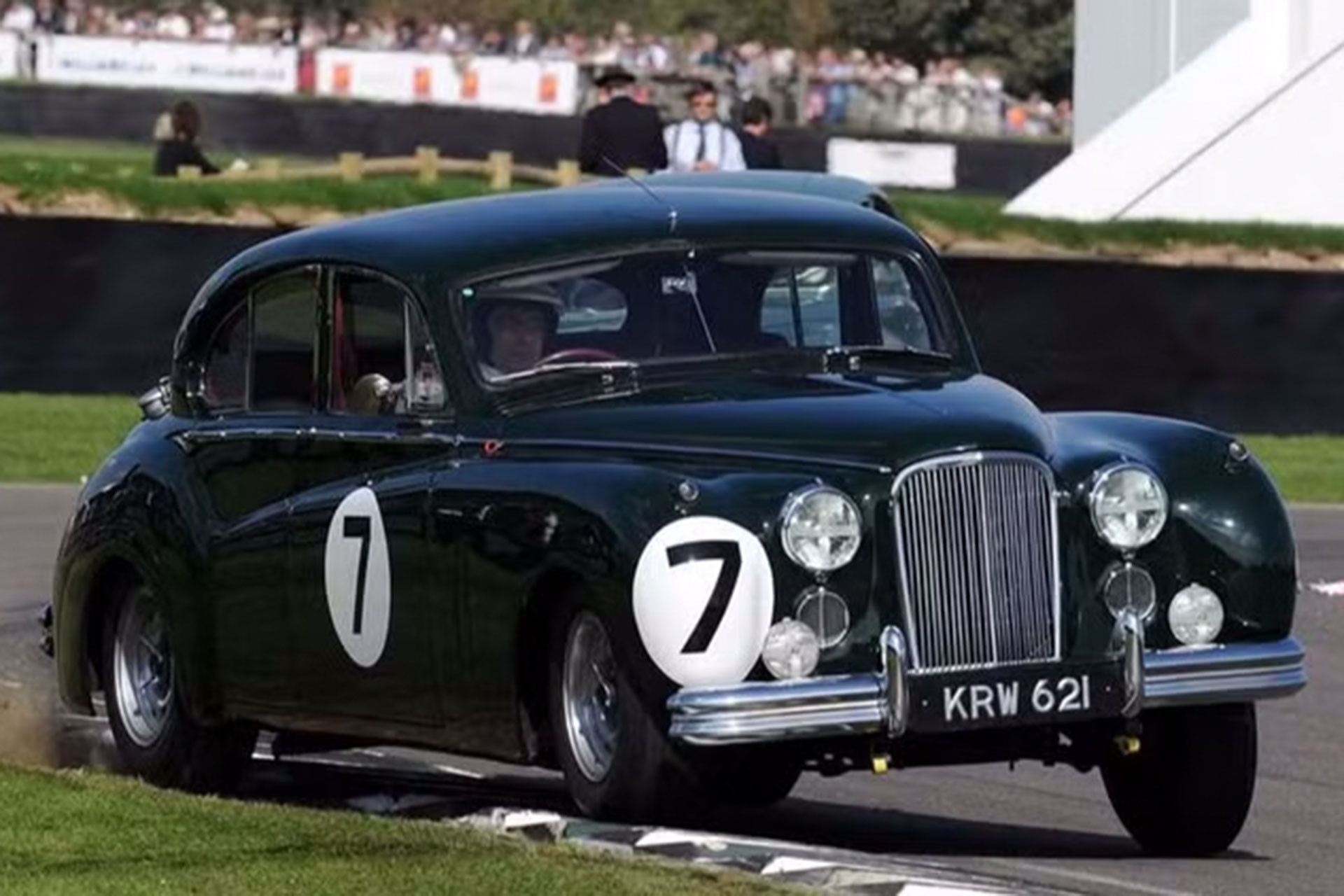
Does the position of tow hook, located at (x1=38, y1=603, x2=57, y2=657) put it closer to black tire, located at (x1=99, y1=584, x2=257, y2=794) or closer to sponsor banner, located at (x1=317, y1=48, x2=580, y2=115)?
black tire, located at (x1=99, y1=584, x2=257, y2=794)

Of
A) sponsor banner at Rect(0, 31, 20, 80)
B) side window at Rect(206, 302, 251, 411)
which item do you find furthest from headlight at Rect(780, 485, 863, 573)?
sponsor banner at Rect(0, 31, 20, 80)

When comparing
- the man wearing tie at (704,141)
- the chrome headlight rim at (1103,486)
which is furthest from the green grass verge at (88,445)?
the chrome headlight rim at (1103,486)

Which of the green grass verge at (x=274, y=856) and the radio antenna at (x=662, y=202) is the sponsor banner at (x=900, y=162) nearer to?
the radio antenna at (x=662, y=202)

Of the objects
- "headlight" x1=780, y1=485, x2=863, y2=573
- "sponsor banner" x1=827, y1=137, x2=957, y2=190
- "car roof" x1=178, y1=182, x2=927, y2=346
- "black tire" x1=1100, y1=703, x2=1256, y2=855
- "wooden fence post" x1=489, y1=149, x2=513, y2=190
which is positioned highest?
"car roof" x1=178, y1=182, x2=927, y2=346

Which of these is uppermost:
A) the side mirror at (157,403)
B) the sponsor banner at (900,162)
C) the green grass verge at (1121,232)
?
the side mirror at (157,403)

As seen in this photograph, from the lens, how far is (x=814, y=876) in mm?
7125

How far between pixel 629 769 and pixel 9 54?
4528 cm

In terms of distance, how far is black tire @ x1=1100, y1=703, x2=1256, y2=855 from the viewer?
27.1ft

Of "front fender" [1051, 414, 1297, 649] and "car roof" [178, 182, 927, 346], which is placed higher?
"car roof" [178, 182, 927, 346]

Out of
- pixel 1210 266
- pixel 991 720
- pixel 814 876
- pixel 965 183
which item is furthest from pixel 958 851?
pixel 965 183

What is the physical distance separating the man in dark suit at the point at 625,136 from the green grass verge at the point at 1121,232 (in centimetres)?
414

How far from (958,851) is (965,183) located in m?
36.9

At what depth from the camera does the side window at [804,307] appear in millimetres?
8820

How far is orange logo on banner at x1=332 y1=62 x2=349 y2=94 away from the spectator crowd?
1010 mm
